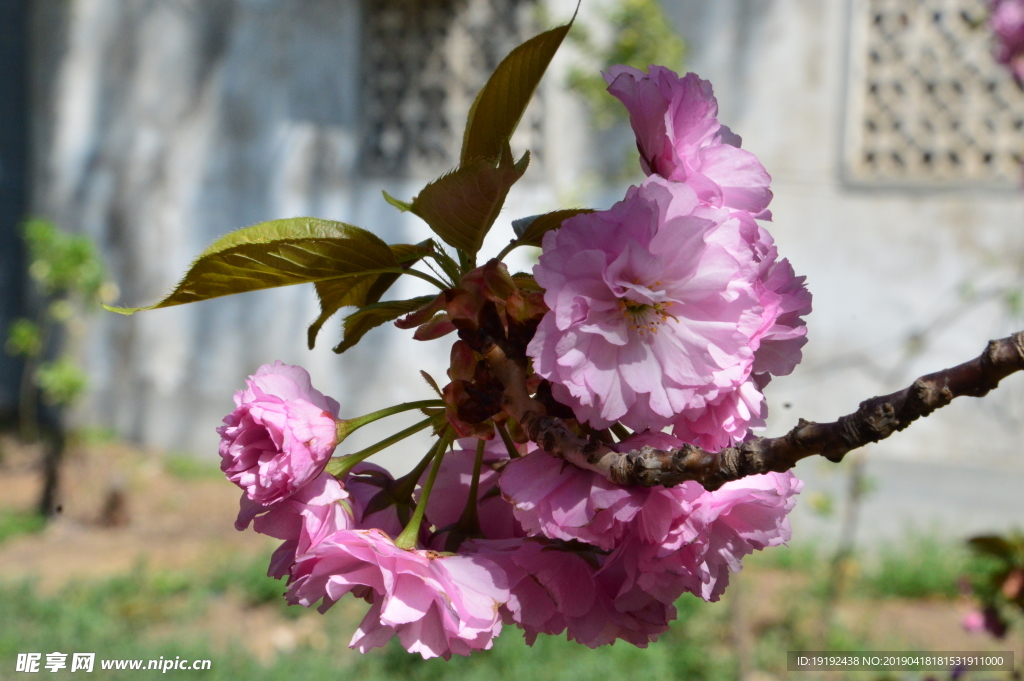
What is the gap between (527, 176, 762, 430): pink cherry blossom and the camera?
49 centimetres

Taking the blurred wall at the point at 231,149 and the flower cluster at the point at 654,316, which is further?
the blurred wall at the point at 231,149

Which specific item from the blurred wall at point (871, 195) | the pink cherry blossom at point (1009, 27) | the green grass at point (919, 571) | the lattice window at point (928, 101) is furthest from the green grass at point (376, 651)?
A: the pink cherry blossom at point (1009, 27)

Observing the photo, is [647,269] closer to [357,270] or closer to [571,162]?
[357,270]

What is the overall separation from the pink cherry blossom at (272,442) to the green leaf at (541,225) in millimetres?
192

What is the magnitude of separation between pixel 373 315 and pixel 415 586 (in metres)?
0.21

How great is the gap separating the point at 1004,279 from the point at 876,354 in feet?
1.97

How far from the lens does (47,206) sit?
498 cm

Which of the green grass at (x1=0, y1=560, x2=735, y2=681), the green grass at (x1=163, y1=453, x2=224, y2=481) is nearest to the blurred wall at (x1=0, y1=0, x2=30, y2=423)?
the green grass at (x1=163, y1=453, x2=224, y2=481)

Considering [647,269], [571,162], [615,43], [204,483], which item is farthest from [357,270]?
[204,483]

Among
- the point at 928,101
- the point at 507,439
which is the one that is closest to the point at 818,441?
the point at 507,439

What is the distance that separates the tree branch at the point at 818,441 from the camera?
0.42 metres

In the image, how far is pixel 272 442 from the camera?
1.78 feet

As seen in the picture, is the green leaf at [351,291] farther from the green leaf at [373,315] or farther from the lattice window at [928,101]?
the lattice window at [928,101]

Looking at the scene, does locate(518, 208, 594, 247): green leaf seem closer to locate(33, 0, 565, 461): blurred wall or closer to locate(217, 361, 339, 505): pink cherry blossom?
locate(217, 361, 339, 505): pink cherry blossom
